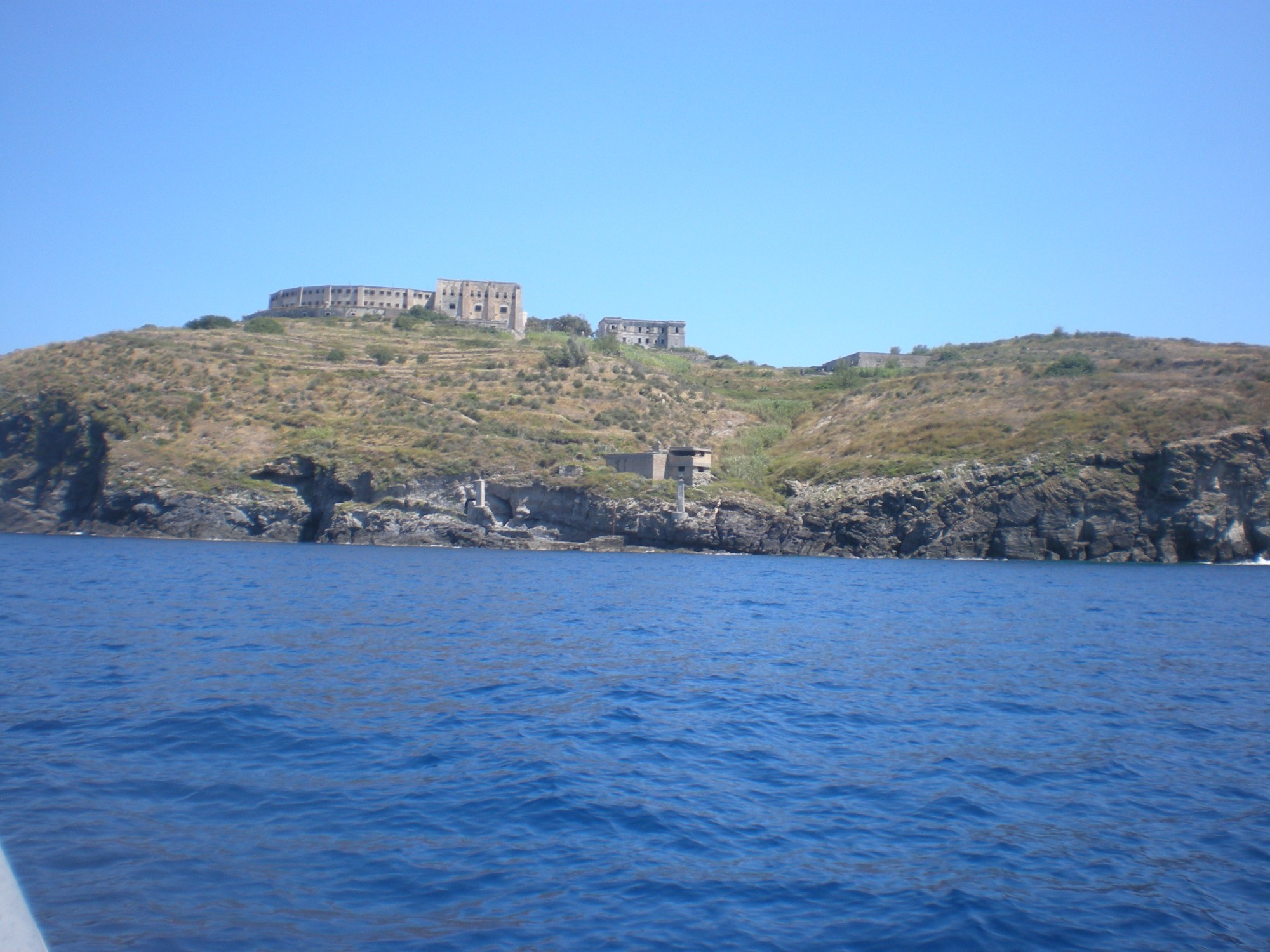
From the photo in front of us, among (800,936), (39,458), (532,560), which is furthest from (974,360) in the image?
(800,936)

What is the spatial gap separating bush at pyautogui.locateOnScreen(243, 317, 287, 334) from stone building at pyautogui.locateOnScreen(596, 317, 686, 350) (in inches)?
2078

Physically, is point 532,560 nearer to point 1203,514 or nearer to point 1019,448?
point 1019,448

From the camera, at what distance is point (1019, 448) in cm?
6294

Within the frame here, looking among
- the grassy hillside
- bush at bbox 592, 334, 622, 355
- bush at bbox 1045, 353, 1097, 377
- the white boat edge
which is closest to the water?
the white boat edge

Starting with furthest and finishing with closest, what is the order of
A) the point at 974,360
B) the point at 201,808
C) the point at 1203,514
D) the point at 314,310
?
the point at 314,310 < the point at 974,360 < the point at 1203,514 < the point at 201,808

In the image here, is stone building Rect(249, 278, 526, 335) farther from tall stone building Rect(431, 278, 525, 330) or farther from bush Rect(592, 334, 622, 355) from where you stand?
bush Rect(592, 334, 622, 355)

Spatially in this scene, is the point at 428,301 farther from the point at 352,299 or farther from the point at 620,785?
the point at 620,785

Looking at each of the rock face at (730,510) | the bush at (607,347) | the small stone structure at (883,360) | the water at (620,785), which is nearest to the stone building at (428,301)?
the bush at (607,347)

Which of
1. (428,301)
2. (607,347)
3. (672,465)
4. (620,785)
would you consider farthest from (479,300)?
(620,785)

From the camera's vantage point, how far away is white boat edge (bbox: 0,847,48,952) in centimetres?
473

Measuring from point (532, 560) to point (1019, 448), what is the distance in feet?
112

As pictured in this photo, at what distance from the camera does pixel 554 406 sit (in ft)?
269

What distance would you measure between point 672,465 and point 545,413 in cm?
1758

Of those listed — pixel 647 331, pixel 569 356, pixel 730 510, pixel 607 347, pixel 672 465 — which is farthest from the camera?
pixel 647 331
